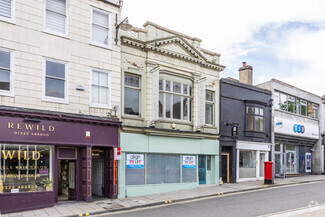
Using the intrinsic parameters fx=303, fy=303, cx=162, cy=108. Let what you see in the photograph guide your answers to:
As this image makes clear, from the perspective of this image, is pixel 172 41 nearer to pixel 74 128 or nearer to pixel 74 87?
pixel 74 87

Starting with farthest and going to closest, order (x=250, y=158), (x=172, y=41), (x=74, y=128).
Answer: (x=250, y=158) → (x=172, y=41) → (x=74, y=128)

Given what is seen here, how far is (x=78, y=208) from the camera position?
12.3 metres

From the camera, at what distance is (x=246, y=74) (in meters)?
25.0

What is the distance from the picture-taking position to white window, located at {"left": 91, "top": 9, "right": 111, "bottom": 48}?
14782mm

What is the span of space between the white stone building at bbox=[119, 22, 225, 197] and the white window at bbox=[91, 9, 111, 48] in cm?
96

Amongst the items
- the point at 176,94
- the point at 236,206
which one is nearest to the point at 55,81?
the point at 176,94

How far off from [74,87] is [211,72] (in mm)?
9690

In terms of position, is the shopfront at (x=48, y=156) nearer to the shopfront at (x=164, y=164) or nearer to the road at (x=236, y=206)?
the shopfront at (x=164, y=164)

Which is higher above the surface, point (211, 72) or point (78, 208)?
point (211, 72)

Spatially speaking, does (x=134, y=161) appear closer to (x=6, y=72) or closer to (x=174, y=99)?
(x=174, y=99)

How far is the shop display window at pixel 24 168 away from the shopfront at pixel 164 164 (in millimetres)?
3732

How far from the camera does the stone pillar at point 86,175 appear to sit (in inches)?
538

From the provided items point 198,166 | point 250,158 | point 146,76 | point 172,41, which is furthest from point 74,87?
point 250,158

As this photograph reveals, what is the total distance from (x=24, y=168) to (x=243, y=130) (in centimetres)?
1479
